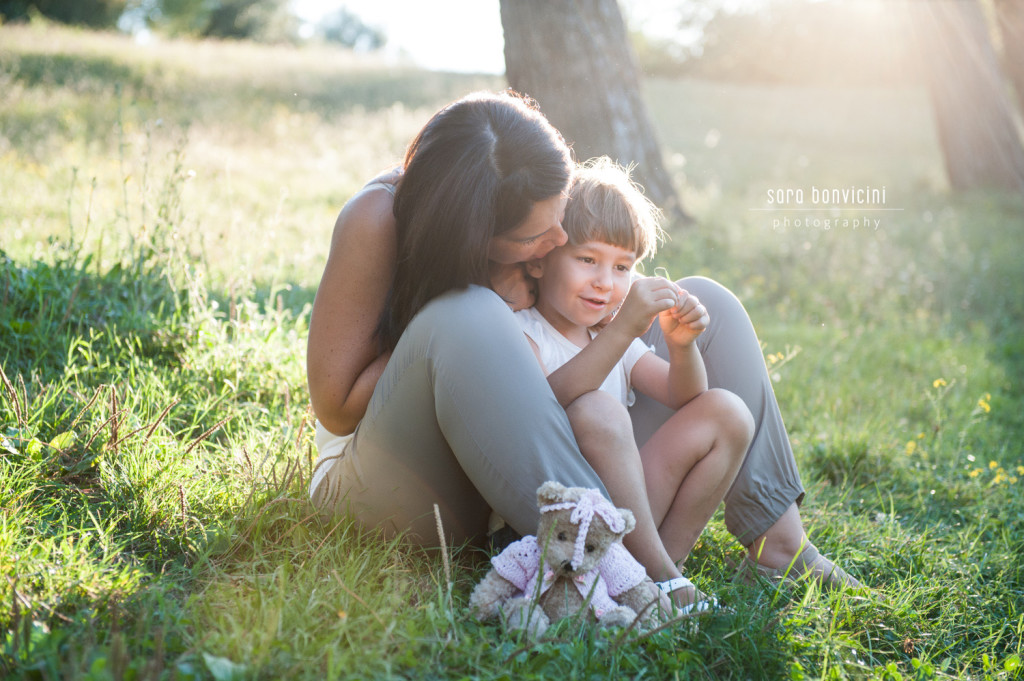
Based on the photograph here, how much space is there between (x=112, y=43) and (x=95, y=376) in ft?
51.1

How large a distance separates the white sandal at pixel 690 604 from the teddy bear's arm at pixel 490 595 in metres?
0.34

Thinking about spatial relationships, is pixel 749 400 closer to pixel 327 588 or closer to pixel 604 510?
pixel 604 510

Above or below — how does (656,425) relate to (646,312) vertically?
below

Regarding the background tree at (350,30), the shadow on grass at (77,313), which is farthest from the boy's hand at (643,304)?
the background tree at (350,30)

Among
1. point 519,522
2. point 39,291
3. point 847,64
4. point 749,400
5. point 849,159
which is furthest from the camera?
point 847,64

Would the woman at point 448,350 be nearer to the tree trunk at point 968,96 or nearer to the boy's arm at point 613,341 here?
the boy's arm at point 613,341


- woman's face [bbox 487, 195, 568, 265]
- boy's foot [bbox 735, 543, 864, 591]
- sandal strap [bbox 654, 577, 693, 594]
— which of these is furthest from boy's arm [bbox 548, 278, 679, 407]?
boy's foot [bbox 735, 543, 864, 591]

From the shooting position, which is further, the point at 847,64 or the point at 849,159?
the point at 847,64

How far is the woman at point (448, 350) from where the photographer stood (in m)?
1.77

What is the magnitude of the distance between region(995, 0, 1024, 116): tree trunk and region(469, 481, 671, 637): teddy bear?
1154 centimetres

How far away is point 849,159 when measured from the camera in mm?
12945

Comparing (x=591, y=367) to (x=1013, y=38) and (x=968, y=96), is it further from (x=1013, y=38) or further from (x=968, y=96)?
(x=1013, y=38)

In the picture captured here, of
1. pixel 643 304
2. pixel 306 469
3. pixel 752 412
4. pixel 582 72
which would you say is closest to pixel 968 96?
pixel 582 72

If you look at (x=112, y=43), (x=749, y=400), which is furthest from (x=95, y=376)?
(x=112, y=43)
